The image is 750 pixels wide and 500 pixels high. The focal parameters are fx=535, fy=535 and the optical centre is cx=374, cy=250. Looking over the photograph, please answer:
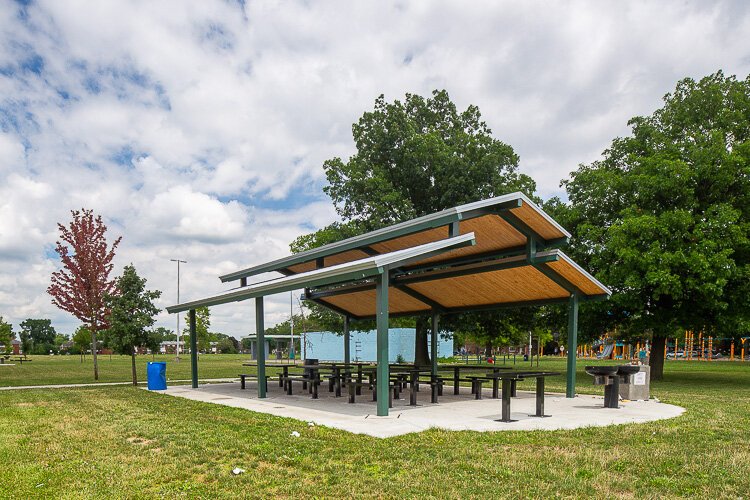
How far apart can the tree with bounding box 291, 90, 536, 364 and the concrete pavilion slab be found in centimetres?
1053

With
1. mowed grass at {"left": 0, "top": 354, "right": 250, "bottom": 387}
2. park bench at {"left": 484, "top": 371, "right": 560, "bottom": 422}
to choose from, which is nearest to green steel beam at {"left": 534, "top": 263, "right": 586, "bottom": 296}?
park bench at {"left": 484, "top": 371, "right": 560, "bottom": 422}

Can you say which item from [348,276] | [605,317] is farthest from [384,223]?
[348,276]

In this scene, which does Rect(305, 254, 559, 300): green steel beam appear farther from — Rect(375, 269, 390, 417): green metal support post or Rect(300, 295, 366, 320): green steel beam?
Rect(375, 269, 390, 417): green metal support post

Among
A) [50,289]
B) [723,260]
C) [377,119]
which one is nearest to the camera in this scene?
[723,260]

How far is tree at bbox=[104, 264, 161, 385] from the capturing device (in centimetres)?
1641

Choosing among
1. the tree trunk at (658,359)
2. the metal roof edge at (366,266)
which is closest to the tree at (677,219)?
the tree trunk at (658,359)

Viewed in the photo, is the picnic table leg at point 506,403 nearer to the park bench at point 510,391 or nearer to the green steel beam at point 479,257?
the park bench at point 510,391

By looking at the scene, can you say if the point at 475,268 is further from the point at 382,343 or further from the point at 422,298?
the point at 382,343

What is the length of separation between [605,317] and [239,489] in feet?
63.4

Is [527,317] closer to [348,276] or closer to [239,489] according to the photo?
[348,276]

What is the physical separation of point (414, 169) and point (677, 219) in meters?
10.5

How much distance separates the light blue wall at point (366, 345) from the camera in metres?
42.3

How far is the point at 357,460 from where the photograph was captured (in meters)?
5.88

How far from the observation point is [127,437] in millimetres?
→ 7496
